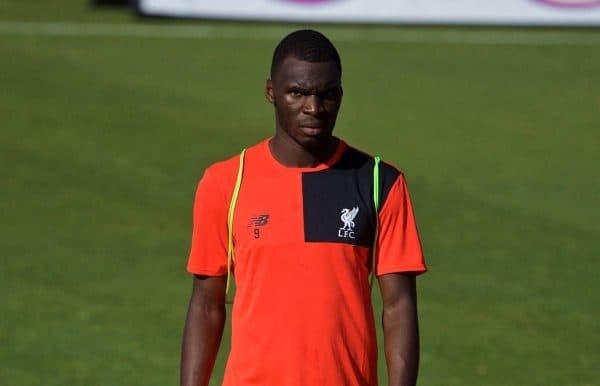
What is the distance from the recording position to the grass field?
10.3 m

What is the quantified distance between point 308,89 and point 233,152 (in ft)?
33.0

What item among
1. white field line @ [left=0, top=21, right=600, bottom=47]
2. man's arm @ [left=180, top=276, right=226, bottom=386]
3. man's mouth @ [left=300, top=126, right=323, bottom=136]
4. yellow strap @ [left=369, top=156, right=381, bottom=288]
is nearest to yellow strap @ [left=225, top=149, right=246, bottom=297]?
man's arm @ [left=180, top=276, right=226, bottom=386]

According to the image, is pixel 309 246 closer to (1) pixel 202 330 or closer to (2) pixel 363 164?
(2) pixel 363 164

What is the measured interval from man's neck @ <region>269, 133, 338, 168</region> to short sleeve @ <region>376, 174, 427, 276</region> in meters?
0.25

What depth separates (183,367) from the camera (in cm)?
493

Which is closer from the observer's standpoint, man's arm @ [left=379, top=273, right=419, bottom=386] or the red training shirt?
the red training shirt

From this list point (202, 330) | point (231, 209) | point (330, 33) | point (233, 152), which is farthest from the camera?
point (330, 33)

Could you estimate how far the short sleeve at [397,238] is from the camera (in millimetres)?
4762

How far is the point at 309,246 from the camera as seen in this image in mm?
4684

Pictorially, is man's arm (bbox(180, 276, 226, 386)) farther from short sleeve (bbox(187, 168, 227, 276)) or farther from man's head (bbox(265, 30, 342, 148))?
man's head (bbox(265, 30, 342, 148))

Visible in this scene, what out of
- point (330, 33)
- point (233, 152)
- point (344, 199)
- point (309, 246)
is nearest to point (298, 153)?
point (344, 199)

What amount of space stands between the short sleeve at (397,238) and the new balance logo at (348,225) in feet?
0.32

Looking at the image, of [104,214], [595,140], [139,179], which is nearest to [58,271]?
[104,214]

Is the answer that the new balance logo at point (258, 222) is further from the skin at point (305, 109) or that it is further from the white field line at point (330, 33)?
the white field line at point (330, 33)
